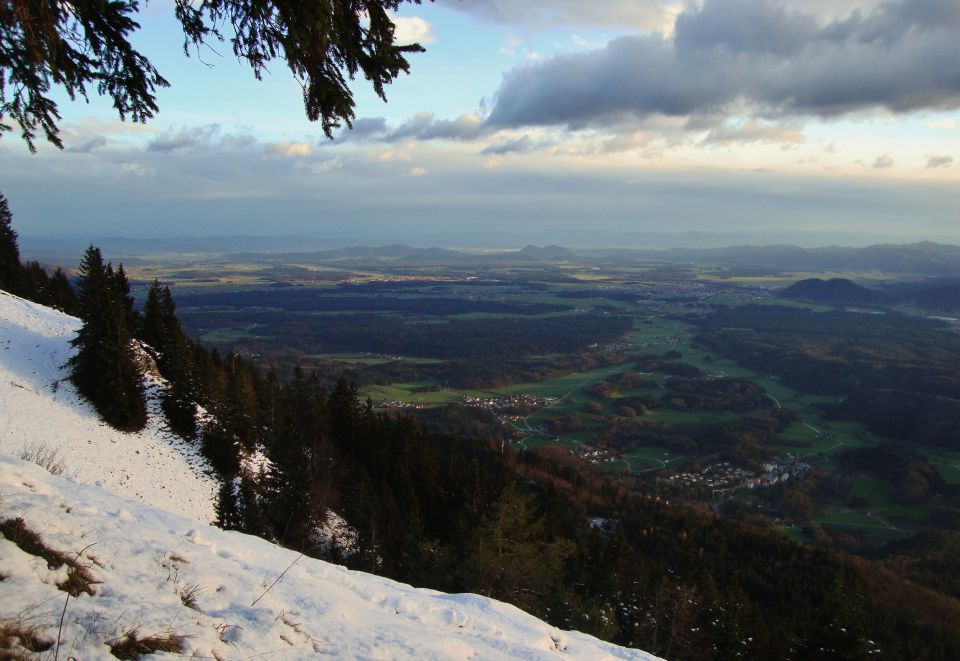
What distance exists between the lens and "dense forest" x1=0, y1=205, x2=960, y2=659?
65.7ft

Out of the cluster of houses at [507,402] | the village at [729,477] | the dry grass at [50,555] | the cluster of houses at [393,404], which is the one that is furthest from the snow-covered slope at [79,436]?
the cluster of houses at [507,402]

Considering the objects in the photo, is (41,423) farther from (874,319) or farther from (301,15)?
(874,319)

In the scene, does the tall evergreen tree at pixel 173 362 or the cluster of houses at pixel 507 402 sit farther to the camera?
the cluster of houses at pixel 507 402

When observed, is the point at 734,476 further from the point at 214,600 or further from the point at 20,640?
the point at 20,640

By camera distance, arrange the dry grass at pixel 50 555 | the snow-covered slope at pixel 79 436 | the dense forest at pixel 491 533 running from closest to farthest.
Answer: the dry grass at pixel 50 555 → the dense forest at pixel 491 533 → the snow-covered slope at pixel 79 436

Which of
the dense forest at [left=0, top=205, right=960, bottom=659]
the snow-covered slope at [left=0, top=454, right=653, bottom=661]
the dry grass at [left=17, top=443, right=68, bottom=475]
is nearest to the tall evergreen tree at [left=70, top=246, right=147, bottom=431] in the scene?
the dense forest at [left=0, top=205, right=960, bottom=659]

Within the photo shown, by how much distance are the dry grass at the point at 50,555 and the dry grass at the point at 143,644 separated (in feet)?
3.47

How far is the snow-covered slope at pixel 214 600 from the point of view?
5.39 metres

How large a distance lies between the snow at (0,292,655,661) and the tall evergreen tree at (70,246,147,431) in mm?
19566

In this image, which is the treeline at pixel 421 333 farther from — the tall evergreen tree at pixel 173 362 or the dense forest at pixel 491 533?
the tall evergreen tree at pixel 173 362

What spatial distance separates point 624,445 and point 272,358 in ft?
242

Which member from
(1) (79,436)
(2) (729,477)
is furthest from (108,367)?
(2) (729,477)

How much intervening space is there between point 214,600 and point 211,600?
0.13 feet

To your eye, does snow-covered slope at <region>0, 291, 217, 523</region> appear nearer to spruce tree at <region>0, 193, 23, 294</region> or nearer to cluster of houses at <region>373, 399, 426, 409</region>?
spruce tree at <region>0, 193, 23, 294</region>
